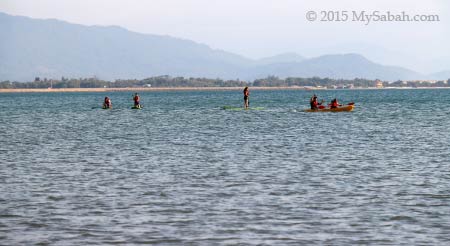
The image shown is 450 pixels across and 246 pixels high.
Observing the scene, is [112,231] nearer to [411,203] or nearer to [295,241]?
[295,241]

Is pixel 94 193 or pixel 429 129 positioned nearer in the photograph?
pixel 94 193

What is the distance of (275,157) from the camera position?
130 ft

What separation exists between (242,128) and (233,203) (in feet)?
141

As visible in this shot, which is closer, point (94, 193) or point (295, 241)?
point (295, 241)

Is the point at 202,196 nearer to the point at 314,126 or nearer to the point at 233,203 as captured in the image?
the point at 233,203

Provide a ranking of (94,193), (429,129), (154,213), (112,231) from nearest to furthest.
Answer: (112,231) < (154,213) < (94,193) < (429,129)

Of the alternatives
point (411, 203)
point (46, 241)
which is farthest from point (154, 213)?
point (411, 203)

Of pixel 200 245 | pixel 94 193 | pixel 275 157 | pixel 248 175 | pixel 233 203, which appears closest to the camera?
pixel 200 245

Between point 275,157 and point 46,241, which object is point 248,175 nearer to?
point 275,157

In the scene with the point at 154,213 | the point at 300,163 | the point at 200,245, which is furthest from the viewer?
the point at 300,163

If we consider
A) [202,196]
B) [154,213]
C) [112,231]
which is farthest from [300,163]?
[112,231]

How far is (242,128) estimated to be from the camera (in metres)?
67.8

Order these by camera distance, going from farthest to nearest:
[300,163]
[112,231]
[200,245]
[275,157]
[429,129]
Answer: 1. [429,129]
2. [275,157]
3. [300,163]
4. [112,231]
5. [200,245]

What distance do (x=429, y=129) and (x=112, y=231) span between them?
47538mm
